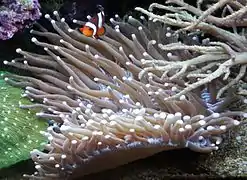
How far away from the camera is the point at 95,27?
8.44ft

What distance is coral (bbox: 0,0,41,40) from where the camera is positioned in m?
2.37

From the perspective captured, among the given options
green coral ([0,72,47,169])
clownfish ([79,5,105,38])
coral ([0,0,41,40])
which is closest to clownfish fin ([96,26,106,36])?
clownfish ([79,5,105,38])

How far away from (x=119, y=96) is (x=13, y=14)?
80 cm

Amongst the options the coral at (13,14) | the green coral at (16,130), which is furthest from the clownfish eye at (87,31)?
the green coral at (16,130)

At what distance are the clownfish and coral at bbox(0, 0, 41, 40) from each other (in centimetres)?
36

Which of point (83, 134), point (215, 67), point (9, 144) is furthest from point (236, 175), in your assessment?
point (9, 144)

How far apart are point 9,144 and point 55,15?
3.04 ft

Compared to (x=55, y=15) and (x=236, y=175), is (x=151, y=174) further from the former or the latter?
(x=55, y=15)

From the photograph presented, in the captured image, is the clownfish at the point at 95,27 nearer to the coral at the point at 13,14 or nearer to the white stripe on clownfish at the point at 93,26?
the white stripe on clownfish at the point at 93,26

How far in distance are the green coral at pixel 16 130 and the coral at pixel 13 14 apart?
1.24 ft

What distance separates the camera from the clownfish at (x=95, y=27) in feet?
8.41

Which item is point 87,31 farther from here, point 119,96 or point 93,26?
point 119,96

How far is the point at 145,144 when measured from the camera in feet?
6.25

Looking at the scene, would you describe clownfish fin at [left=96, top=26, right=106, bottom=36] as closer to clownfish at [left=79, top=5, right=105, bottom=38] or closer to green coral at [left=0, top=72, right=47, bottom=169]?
clownfish at [left=79, top=5, right=105, bottom=38]
